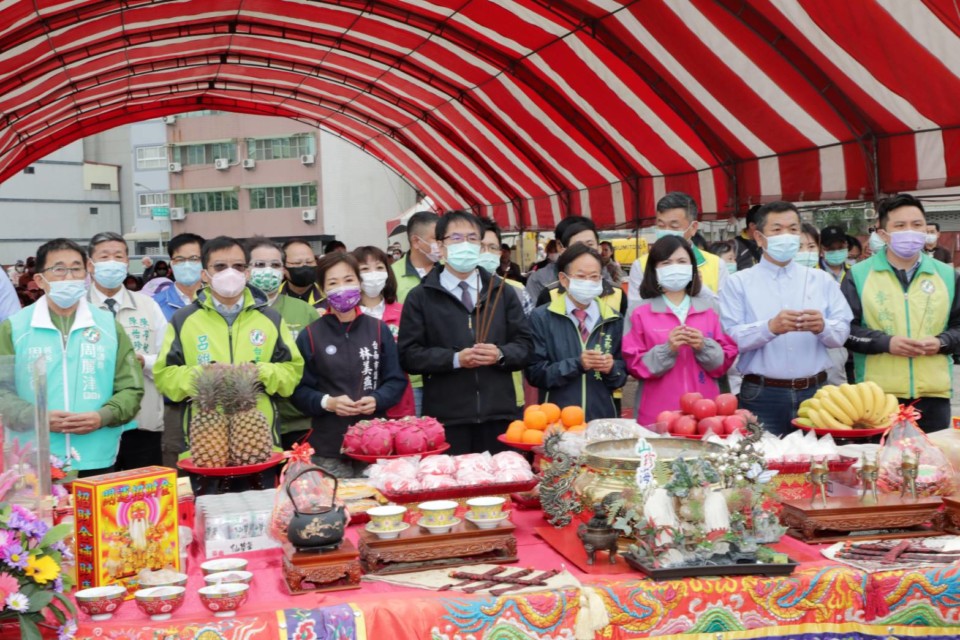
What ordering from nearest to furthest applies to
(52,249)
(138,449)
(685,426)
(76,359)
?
1. (685,426)
2. (76,359)
3. (52,249)
4. (138,449)

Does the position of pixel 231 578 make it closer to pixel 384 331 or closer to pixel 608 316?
pixel 384 331

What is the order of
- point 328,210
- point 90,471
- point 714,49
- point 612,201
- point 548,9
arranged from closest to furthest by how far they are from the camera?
point 90,471
point 714,49
point 548,9
point 612,201
point 328,210

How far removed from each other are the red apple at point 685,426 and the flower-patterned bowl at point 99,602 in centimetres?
199

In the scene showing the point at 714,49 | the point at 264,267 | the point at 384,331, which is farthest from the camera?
the point at 714,49

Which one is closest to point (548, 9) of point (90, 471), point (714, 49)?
point (714, 49)

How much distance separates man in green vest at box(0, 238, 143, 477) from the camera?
425cm

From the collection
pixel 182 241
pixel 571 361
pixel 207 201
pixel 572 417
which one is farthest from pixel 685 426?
pixel 207 201

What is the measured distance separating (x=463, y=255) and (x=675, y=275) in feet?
3.50

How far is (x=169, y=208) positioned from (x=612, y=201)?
103 ft

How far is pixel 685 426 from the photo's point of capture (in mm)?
3539

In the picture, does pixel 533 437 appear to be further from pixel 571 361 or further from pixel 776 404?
pixel 776 404

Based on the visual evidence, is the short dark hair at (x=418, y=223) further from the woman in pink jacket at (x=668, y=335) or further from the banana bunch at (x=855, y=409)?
the banana bunch at (x=855, y=409)

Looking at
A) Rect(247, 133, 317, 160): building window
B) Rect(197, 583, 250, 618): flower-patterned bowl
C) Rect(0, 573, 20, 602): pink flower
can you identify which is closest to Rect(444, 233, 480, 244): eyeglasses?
Rect(197, 583, 250, 618): flower-patterned bowl

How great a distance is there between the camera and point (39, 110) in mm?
15617
